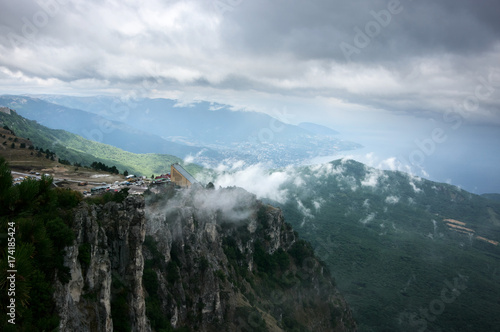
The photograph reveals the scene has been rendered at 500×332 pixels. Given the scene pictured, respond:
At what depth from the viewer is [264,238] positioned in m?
67.6

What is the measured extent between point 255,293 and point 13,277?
52.3 meters

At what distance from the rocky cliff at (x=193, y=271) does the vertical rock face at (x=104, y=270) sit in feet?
0.20

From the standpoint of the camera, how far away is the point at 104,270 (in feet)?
64.4

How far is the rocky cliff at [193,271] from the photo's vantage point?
1903 centimetres

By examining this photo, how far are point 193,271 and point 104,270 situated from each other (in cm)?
2177

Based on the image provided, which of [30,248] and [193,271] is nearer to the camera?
[30,248]

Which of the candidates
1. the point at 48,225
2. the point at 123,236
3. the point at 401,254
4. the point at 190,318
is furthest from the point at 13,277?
the point at 401,254

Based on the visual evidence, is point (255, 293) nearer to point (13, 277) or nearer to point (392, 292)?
point (13, 277)

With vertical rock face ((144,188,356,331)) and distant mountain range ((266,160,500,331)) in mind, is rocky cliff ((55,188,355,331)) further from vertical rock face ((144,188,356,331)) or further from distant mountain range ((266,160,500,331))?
distant mountain range ((266,160,500,331))

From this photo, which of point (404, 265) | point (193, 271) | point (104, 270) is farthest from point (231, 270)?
point (404, 265)

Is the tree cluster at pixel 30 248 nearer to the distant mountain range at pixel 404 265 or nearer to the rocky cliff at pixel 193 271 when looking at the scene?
the rocky cliff at pixel 193 271

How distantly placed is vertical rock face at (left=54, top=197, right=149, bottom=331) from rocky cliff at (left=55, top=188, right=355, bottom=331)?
6 cm

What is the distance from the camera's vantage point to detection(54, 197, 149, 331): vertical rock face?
651 inches

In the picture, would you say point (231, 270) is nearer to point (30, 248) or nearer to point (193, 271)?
point (193, 271)
